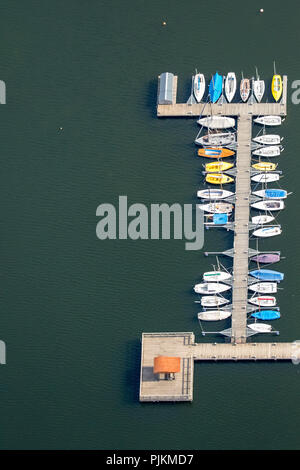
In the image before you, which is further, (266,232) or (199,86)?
(199,86)

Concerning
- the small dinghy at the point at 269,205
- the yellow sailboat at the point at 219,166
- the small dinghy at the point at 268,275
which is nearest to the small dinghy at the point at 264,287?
the small dinghy at the point at 268,275

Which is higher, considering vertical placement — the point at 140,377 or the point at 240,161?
the point at 240,161

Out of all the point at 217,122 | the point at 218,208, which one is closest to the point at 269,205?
the point at 218,208

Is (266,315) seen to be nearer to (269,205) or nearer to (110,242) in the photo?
(269,205)

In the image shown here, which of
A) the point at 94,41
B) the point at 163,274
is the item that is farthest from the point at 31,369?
the point at 94,41

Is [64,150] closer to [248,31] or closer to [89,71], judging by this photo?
[89,71]

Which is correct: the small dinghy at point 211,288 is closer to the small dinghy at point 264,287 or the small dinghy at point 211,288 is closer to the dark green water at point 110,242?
the dark green water at point 110,242
